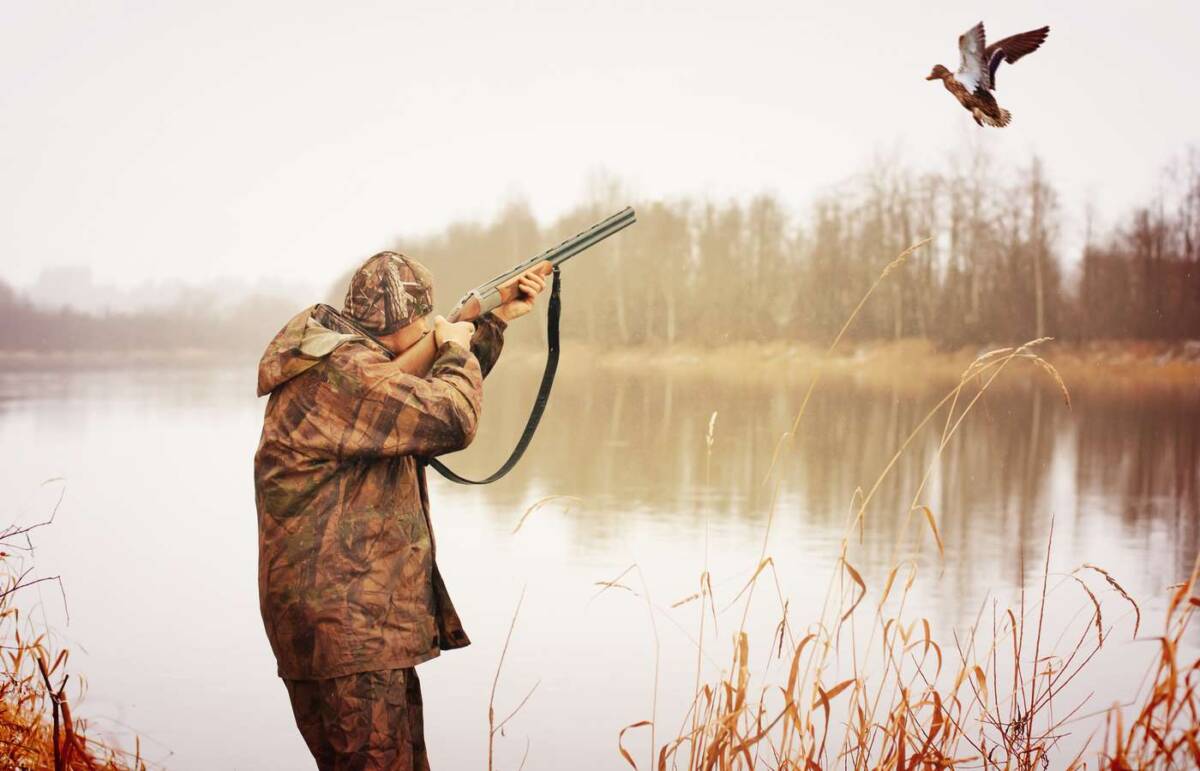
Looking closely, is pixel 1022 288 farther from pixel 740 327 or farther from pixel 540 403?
pixel 540 403

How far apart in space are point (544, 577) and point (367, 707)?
18.3 ft

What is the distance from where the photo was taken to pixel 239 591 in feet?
25.2

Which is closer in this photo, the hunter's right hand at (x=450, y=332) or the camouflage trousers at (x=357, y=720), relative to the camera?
the camouflage trousers at (x=357, y=720)

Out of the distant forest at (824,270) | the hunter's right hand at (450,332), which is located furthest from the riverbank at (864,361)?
the hunter's right hand at (450,332)

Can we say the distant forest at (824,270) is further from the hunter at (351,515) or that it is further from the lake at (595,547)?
the hunter at (351,515)

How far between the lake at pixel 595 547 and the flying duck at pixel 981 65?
3.15 feet

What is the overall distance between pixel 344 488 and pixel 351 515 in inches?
2.6

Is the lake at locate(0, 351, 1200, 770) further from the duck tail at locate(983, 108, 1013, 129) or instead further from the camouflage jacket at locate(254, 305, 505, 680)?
the duck tail at locate(983, 108, 1013, 129)

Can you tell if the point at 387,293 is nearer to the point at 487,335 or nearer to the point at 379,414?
the point at 379,414

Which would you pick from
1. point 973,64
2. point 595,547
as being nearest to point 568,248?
point 973,64

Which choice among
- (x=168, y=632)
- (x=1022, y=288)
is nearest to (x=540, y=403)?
(x=168, y=632)

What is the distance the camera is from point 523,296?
3006 mm

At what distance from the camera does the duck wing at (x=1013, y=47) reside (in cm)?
296

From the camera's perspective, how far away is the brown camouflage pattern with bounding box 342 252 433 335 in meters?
2.48
